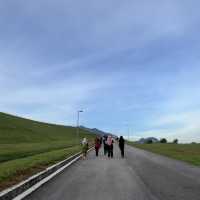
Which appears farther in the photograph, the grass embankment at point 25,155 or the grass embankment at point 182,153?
the grass embankment at point 182,153

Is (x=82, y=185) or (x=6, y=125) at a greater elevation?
(x=6, y=125)

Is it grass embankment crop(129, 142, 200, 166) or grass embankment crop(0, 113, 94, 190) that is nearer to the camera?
grass embankment crop(0, 113, 94, 190)

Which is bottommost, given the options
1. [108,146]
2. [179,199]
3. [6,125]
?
[179,199]

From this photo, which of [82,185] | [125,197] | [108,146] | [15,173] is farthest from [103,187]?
[108,146]

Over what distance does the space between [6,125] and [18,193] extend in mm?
130889

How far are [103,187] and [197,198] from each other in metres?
3.28

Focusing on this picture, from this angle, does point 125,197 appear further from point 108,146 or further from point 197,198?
point 108,146

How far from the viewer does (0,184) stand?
42.9 ft

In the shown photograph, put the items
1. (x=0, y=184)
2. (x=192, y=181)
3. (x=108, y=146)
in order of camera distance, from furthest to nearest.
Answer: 1. (x=108, y=146)
2. (x=192, y=181)
3. (x=0, y=184)

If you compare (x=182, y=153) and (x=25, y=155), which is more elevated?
(x=182, y=153)

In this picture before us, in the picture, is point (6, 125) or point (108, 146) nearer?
point (108, 146)

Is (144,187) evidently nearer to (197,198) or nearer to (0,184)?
(197,198)

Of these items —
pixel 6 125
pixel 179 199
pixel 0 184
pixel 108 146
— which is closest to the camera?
pixel 179 199

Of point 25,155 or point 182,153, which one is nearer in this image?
point 25,155
